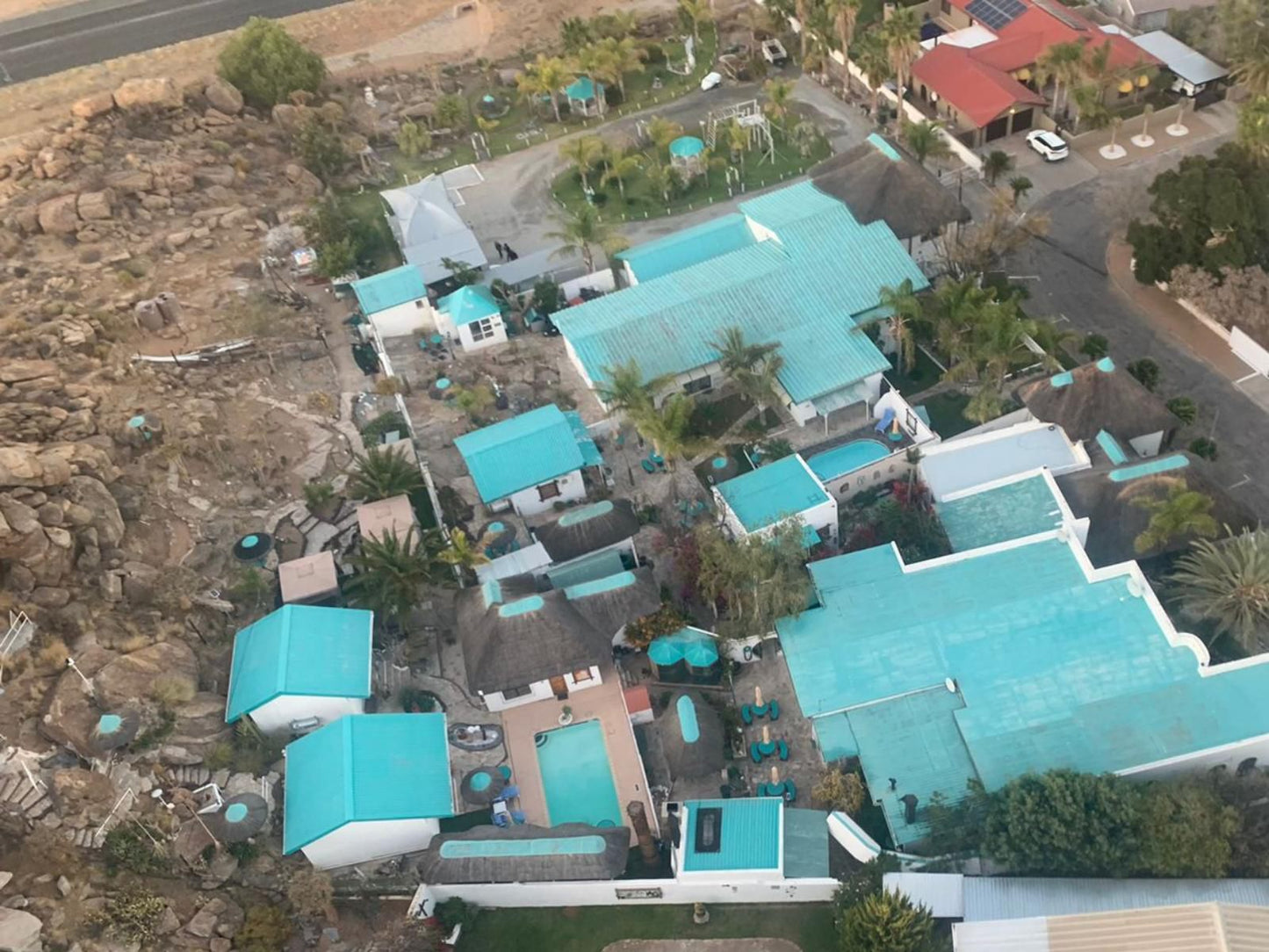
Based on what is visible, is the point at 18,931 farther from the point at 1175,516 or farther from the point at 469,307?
the point at 1175,516

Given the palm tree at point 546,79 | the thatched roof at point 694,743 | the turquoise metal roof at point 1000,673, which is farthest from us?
the palm tree at point 546,79

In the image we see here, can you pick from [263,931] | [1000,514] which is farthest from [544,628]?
[1000,514]

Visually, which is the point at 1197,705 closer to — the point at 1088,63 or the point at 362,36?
the point at 1088,63

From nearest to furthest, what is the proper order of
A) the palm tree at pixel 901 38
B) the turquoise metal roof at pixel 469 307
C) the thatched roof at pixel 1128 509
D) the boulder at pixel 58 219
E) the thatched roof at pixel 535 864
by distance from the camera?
1. the thatched roof at pixel 535 864
2. the thatched roof at pixel 1128 509
3. the turquoise metal roof at pixel 469 307
4. the boulder at pixel 58 219
5. the palm tree at pixel 901 38

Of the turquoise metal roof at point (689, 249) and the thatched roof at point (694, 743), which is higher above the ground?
the turquoise metal roof at point (689, 249)

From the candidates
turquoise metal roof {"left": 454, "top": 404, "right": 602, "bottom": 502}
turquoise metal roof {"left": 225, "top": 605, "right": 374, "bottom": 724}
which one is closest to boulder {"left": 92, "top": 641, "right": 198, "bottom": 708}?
turquoise metal roof {"left": 225, "top": 605, "right": 374, "bottom": 724}

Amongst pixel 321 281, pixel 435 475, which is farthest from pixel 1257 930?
pixel 321 281

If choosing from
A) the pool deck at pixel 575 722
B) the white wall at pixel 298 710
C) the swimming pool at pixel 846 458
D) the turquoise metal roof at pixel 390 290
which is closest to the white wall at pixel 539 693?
the pool deck at pixel 575 722

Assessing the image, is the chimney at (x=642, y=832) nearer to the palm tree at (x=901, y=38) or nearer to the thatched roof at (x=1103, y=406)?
the thatched roof at (x=1103, y=406)
